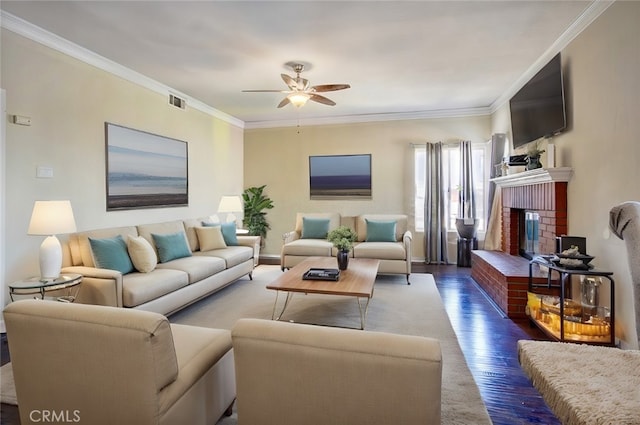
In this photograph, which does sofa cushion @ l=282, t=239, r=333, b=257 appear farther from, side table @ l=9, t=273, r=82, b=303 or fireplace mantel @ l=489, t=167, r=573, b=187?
side table @ l=9, t=273, r=82, b=303

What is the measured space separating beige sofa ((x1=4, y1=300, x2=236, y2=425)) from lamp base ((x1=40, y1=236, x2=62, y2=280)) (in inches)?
61.0

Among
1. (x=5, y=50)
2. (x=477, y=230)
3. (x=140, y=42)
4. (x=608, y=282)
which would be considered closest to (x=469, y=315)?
(x=608, y=282)

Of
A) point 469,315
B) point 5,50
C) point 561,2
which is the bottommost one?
point 469,315

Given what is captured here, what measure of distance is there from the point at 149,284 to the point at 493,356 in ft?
9.75

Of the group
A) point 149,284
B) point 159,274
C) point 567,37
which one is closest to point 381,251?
point 159,274

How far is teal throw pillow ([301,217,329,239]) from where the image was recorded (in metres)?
5.75

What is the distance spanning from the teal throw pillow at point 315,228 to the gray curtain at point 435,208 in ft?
6.35

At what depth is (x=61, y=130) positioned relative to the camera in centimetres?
341

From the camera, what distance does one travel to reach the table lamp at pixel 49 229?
2.76m

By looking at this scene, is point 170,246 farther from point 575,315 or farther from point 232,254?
point 575,315

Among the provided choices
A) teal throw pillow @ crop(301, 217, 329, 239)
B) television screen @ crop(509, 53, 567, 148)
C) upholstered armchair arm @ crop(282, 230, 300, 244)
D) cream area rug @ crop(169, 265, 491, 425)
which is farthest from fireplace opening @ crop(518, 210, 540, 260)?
upholstered armchair arm @ crop(282, 230, 300, 244)

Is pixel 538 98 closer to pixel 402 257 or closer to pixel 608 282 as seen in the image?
pixel 608 282

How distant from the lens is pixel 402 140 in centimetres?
641

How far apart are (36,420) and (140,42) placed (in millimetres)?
3278
